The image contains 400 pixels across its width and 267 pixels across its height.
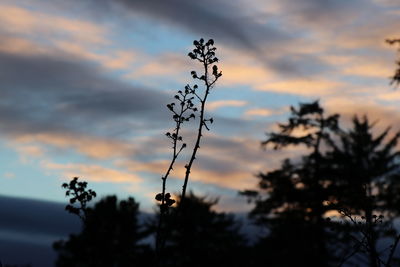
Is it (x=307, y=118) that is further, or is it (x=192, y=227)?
(x=192, y=227)

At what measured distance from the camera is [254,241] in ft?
118

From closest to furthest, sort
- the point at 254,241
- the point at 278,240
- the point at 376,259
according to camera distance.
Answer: the point at 376,259 < the point at 278,240 < the point at 254,241

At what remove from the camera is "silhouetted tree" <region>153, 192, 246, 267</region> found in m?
33.7

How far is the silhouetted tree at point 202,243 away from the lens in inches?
1328

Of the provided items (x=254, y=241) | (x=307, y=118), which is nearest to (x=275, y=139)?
(x=307, y=118)

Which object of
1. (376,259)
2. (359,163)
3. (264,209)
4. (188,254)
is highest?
(359,163)

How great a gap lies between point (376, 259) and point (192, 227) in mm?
31646

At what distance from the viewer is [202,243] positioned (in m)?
34.5

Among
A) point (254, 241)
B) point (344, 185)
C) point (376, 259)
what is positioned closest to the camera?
point (376, 259)

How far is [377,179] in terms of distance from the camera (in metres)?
32.9

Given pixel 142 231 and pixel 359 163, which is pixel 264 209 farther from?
pixel 142 231

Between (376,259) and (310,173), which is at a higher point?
(310,173)

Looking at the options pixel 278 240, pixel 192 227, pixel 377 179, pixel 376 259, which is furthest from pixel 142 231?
pixel 376 259

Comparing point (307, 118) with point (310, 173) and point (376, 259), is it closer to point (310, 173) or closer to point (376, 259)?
point (310, 173)
